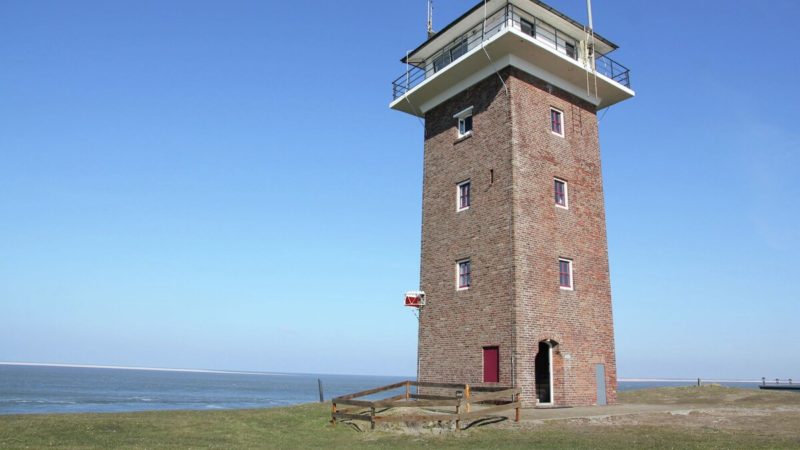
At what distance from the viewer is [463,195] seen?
78.8 feet

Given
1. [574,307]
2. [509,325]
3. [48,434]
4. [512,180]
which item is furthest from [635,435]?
[48,434]

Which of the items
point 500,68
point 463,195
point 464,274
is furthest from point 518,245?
point 500,68

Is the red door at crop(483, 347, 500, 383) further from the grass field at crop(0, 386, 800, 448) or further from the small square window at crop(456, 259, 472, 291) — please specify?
the grass field at crop(0, 386, 800, 448)

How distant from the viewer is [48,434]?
16.0 meters

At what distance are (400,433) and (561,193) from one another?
38.0ft

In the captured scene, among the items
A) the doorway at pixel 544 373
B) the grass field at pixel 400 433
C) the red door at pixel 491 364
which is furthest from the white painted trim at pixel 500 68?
the grass field at pixel 400 433

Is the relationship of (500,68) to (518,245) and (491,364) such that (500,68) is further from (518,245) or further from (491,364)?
(491,364)

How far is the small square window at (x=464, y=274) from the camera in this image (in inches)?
895

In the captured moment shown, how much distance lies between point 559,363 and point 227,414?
11.7 m

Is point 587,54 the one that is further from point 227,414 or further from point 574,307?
point 227,414

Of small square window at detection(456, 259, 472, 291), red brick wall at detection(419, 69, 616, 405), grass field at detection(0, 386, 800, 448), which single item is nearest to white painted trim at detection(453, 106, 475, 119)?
red brick wall at detection(419, 69, 616, 405)

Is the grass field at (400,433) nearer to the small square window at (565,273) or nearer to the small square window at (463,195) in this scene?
the small square window at (565,273)

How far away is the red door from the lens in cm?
2058

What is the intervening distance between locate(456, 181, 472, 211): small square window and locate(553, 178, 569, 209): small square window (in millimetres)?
3300
